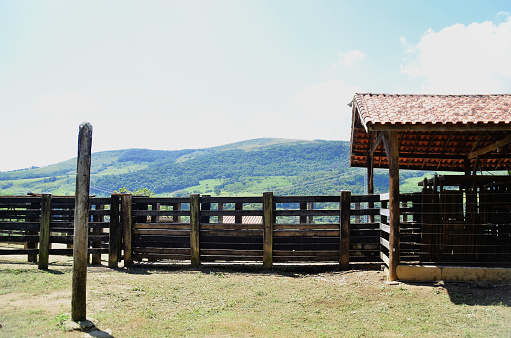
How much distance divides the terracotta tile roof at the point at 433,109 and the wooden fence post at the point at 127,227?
19.1ft

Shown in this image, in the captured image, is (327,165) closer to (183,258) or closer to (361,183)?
(361,183)

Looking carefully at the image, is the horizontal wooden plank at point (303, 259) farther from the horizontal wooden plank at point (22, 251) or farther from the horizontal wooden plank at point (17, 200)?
the horizontal wooden plank at point (17, 200)

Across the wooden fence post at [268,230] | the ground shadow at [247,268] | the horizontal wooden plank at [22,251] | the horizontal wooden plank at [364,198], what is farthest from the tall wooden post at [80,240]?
the horizontal wooden plank at [364,198]

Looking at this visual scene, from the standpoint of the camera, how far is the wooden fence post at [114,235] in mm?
9961

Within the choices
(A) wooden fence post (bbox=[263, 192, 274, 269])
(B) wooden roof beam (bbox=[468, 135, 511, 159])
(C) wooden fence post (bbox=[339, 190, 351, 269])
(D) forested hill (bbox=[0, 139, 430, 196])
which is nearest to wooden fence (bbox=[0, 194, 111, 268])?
(A) wooden fence post (bbox=[263, 192, 274, 269])

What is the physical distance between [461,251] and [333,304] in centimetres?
384

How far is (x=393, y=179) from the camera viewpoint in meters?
8.55

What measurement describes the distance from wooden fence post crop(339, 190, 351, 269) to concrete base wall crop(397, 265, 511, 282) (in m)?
1.40

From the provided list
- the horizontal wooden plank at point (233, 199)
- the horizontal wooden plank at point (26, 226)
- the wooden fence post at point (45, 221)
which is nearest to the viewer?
Result: the horizontal wooden plank at point (233, 199)

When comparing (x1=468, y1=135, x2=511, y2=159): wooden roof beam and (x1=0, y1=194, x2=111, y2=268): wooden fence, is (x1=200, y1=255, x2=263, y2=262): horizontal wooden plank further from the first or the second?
(x1=468, y1=135, x2=511, y2=159): wooden roof beam

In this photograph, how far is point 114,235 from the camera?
10.0m

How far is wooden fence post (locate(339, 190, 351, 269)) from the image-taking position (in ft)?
31.1

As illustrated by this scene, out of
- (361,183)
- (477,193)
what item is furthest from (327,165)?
(477,193)

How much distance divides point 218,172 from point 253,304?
144 m
